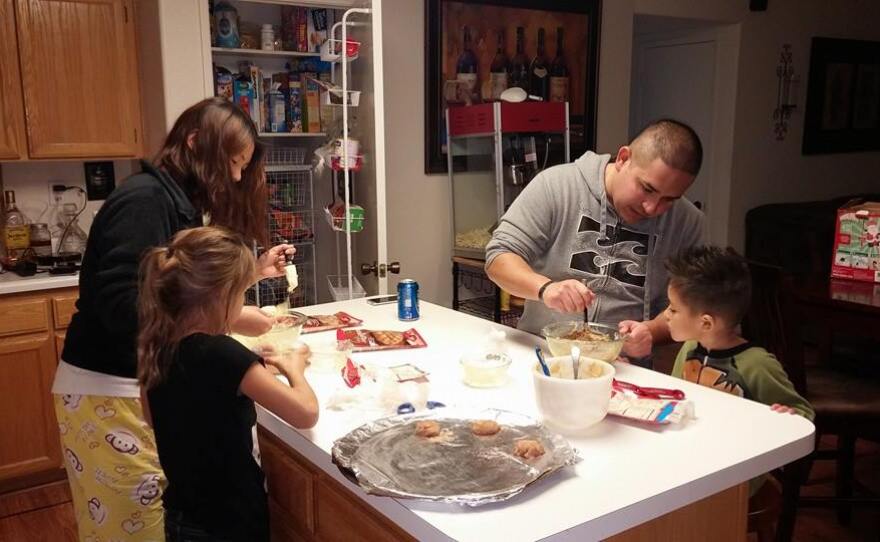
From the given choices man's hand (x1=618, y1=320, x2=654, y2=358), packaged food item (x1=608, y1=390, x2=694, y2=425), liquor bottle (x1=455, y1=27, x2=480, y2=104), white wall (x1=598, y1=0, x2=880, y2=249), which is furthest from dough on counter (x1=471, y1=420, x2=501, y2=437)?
white wall (x1=598, y1=0, x2=880, y2=249)

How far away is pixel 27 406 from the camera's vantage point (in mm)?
3131

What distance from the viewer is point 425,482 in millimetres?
1143

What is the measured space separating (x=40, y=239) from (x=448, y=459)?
291cm

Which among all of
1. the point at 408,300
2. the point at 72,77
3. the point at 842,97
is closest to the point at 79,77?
the point at 72,77

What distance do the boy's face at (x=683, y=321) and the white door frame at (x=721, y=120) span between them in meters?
3.87

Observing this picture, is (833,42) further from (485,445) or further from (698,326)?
(485,445)

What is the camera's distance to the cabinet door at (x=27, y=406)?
3064mm

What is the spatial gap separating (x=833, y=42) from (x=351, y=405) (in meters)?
5.63

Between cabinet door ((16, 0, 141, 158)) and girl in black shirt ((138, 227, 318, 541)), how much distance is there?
2.23m

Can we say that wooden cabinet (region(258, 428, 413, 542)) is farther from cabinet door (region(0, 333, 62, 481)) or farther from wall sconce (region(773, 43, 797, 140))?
wall sconce (region(773, 43, 797, 140))

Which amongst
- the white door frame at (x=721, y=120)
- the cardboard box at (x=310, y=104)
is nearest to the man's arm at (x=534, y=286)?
the cardboard box at (x=310, y=104)

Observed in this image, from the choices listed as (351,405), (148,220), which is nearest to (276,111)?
(148,220)

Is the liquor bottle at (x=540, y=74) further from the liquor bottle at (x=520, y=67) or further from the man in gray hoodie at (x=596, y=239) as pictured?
the man in gray hoodie at (x=596, y=239)

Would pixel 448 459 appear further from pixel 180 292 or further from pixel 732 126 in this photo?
pixel 732 126
